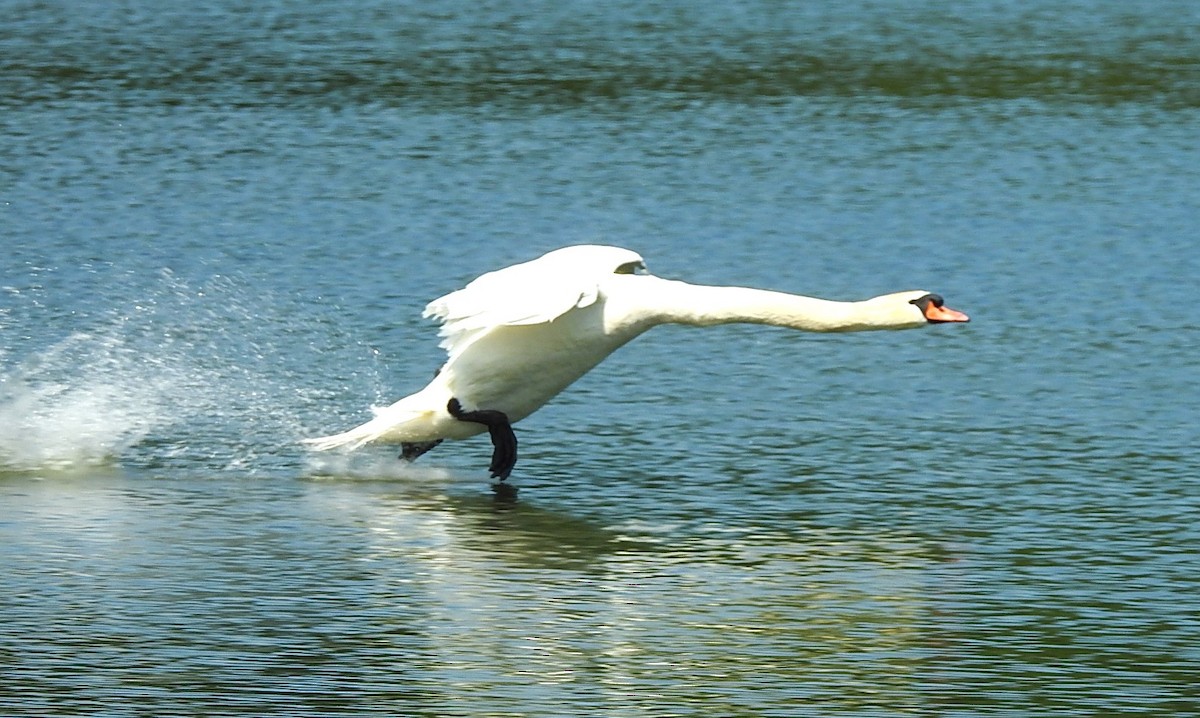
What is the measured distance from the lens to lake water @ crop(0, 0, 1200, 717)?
7855 mm

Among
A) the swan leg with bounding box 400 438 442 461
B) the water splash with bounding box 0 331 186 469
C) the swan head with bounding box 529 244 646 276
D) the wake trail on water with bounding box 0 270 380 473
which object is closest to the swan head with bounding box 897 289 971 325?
the swan head with bounding box 529 244 646 276

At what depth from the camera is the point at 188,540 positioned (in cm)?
923

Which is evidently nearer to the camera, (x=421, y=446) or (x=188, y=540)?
(x=188, y=540)

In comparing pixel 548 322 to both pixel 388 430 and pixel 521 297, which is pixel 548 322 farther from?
pixel 388 430

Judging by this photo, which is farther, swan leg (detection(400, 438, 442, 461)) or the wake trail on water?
the wake trail on water

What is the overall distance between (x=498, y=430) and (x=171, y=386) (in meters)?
2.29

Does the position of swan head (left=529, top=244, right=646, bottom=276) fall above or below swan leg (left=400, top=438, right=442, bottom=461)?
above

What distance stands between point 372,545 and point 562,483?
1203mm

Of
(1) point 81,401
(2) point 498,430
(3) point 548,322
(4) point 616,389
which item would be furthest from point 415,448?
(1) point 81,401

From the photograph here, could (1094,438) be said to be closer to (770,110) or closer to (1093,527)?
(1093,527)

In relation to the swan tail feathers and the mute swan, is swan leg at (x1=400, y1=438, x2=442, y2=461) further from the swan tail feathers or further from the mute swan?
the swan tail feathers

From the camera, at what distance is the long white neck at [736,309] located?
31.7 feet

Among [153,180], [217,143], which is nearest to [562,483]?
[153,180]

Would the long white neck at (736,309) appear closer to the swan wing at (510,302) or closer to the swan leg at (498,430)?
the swan wing at (510,302)
